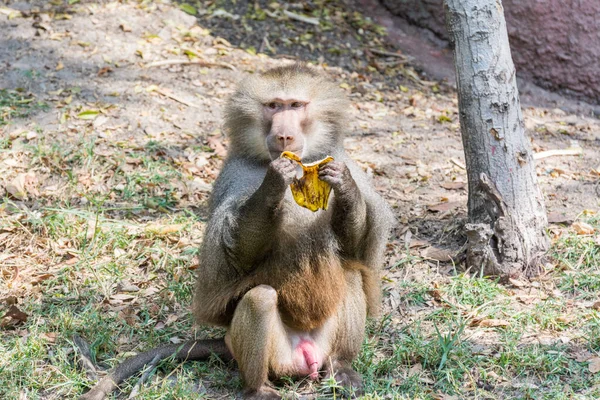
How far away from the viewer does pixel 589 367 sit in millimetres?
4531

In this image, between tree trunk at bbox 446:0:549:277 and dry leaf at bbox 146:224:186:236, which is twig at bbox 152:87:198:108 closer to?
dry leaf at bbox 146:224:186:236

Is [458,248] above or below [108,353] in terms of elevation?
above

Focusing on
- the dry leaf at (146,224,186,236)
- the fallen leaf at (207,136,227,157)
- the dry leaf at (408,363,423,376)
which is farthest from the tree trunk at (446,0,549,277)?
the fallen leaf at (207,136,227,157)

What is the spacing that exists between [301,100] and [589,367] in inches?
93.2

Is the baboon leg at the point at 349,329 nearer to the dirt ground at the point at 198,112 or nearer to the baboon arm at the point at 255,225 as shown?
the baboon arm at the point at 255,225

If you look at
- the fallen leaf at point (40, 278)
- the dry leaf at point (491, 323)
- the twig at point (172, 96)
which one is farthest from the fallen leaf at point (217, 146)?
the dry leaf at point (491, 323)

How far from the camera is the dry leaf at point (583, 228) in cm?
595

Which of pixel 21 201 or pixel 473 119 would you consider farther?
pixel 21 201

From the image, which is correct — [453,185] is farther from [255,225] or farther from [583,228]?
[255,225]

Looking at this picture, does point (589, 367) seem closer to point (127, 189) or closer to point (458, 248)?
point (458, 248)

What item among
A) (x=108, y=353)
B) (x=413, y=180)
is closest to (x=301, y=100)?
(x=108, y=353)

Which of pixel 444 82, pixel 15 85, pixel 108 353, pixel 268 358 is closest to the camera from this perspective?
pixel 268 358

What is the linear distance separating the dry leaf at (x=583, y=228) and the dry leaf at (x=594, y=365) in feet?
5.18

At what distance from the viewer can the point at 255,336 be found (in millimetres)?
4273
